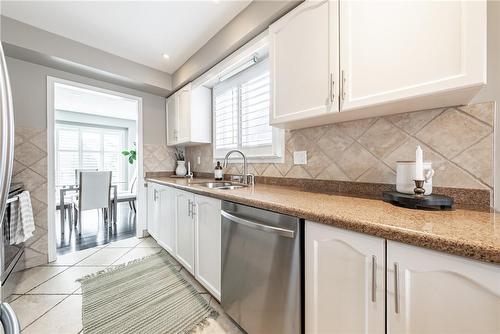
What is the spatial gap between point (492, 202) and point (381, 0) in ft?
3.43

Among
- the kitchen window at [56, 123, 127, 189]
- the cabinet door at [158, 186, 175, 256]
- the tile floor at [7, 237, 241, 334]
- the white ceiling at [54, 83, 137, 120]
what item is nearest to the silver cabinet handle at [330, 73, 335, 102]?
the tile floor at [7, 237, 241, 334]

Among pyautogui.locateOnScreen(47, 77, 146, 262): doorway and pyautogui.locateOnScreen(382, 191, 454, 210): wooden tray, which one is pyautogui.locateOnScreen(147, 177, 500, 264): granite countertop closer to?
pyautogui.locateOnScreen(382, 191, 454, 210): wooden tray

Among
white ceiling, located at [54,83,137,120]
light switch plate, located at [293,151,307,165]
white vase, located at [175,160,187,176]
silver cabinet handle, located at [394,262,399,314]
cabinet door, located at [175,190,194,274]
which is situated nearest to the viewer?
silver cabinet handle, located at [394,262,399,314]

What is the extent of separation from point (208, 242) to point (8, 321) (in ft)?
3.71

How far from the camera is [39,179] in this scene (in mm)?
2215

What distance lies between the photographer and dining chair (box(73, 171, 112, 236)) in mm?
3027

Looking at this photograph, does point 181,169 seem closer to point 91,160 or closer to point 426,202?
point 426,202

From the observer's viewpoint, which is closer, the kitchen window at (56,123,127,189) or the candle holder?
the candle holder

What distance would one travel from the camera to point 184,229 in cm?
186

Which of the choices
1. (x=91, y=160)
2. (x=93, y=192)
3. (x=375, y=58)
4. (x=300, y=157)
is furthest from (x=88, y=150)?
(x=375, y=58)

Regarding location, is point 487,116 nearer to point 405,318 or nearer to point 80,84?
point 405,318

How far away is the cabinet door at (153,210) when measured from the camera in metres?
2.55

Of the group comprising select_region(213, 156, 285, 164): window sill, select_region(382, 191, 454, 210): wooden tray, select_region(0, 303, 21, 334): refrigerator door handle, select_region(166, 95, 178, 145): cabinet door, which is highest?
select_region(166, 95, 178, 145): cabinet door

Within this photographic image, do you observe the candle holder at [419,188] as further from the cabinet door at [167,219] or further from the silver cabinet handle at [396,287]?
the cabinet door at [167,219]
